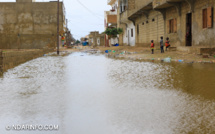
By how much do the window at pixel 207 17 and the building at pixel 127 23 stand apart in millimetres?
18737

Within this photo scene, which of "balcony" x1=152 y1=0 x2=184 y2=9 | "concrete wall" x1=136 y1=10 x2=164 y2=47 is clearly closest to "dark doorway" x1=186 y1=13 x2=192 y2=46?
"balcony" x1=152 y1=0 x2=184 y2=9

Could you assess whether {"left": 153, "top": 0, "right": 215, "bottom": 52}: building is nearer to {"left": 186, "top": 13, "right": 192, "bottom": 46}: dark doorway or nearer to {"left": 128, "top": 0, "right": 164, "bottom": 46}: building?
{"left": 186, "top": 13, "right": 192, "bottom": 46}: dark doorway

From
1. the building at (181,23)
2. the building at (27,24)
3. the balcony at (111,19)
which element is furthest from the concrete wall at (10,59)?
the balcony at (111,19)

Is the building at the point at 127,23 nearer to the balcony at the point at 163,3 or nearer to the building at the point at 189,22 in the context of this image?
the building at the point at 189,22

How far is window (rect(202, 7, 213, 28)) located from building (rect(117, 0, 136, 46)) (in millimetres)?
18737

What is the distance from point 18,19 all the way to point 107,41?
20057mm

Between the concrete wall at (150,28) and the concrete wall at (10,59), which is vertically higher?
the concrete wall at (150,28)

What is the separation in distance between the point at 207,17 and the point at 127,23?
2444 centimetres

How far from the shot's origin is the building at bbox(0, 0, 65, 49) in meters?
49.7

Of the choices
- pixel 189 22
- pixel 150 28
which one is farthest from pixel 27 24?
pixel 189 22

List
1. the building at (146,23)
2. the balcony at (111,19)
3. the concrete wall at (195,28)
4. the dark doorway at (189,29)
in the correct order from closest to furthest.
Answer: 1. the concrete wall at (195,28)
2. the dark doorway at (189,29)
3. the building at (146,23)
4. the balcony at (111,19)

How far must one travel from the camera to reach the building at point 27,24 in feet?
163

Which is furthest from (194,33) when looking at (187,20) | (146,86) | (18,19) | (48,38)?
(18,19)

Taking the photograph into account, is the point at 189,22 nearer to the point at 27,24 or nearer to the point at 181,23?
the point at 181,23
